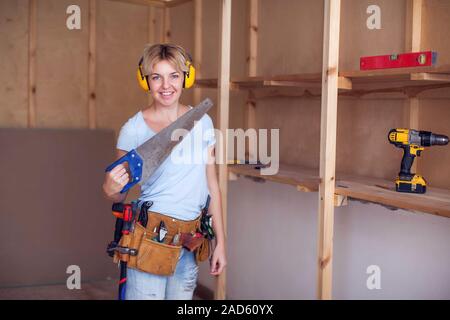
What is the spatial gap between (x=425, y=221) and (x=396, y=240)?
206 millimetres

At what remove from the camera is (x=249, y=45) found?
3.70 metres

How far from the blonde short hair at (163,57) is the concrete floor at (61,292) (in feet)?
8.34

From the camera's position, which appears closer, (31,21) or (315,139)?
(315,139)

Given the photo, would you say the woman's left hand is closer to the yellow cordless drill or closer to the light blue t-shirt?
the light blue t-shirt

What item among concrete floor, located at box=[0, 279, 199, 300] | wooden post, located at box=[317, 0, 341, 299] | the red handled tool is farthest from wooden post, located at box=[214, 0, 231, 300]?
concrete floor, located at box=[0, 279, 199, 300]

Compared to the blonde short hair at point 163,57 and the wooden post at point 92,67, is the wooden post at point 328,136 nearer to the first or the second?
the blonde short hair at point 163,57

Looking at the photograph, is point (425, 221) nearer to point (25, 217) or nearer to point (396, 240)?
point (396, 240)

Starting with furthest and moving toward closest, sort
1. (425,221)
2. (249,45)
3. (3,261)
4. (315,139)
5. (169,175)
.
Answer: (3,261) < (249,45) < (315,139) < (425,221) < (169,175)

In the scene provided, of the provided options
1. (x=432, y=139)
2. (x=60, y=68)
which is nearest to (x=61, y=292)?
(x=60, y=68)

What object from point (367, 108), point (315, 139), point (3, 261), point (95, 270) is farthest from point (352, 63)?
point (3, 261)

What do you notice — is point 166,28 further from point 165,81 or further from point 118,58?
point 165,81

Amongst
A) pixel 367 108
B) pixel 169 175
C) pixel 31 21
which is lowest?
pixel 169 175

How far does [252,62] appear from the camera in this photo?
12.1 ft

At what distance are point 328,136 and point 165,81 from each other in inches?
31.9
